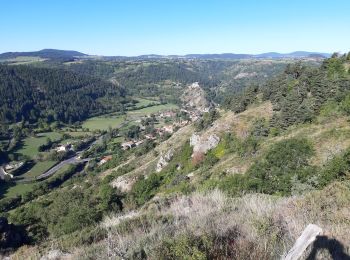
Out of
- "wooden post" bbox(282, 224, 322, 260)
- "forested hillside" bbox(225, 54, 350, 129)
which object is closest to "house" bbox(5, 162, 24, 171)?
"forested hillside" bbox(225, 54, 350, 129)

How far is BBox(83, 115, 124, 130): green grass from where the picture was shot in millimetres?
141000

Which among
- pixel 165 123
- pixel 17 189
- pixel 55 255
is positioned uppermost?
pixel 55 255

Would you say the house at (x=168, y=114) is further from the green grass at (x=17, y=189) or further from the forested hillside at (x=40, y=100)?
the green grass at (x=17, y=189)

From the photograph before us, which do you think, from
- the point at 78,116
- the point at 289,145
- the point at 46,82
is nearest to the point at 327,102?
the point at 289,145

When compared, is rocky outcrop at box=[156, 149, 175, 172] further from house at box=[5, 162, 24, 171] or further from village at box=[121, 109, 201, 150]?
house at box=[5, 162, 24, 171]

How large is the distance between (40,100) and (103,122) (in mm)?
45894

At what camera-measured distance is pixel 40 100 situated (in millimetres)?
172875

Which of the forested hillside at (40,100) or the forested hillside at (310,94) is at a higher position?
the forested hillside at (310,94)

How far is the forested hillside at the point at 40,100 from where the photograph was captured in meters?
155

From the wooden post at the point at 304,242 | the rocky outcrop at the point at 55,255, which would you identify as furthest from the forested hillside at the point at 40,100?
the wooden post at the point at 304,242

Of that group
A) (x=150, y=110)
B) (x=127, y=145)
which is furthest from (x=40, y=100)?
(x=127, y=145)

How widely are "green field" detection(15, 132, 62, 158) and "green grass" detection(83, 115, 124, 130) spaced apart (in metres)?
17.8

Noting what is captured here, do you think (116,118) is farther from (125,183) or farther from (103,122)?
(125,183)

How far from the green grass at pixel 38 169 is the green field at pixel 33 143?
833cm
